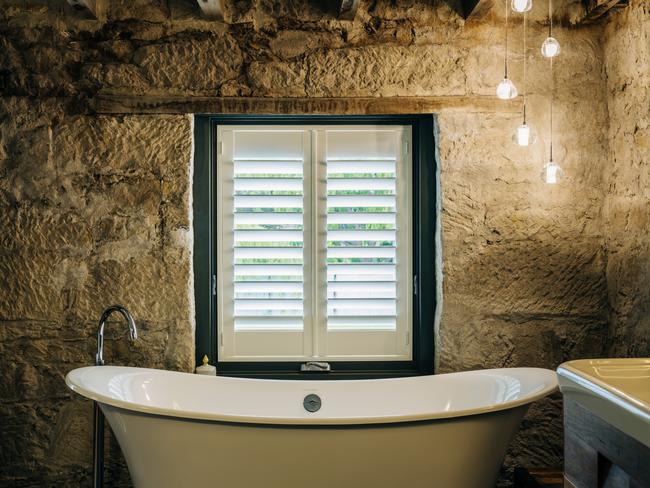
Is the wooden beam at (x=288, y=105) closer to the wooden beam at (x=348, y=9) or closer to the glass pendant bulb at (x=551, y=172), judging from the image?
the wooden beam at (x=348, y=9)

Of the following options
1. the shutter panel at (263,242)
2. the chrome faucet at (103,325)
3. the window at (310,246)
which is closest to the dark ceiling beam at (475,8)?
the window at (310,246)

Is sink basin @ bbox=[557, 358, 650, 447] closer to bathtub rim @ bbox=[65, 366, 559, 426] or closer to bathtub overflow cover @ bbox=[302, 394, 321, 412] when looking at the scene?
bathtub rim @ bbox=[65, 366, 559, 426]

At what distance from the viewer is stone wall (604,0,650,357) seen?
7.09ft

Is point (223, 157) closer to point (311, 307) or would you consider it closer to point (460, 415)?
point (311, 307)

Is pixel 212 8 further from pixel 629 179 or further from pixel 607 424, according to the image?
pixel 607 424

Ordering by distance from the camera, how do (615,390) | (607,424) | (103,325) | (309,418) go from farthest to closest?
(103,325), (309,418), (607,424), (615,390)

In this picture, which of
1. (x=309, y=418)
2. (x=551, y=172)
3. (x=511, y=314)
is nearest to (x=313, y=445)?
(x=309, y=418)

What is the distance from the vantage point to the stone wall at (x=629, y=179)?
7.09 feet

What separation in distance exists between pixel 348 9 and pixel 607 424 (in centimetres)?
191

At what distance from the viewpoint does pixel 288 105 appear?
2459 millimetres

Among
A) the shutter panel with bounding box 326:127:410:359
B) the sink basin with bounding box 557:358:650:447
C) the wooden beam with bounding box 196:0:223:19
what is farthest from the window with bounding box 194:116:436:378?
the sink basin with bounding box 557:358:650:447

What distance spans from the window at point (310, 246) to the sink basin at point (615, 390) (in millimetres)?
1080

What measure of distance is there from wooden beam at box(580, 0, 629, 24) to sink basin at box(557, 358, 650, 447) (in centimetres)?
154

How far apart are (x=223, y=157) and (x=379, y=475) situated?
5.22 feet
